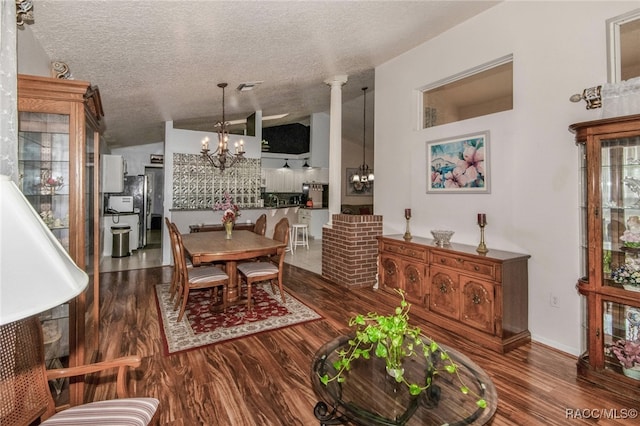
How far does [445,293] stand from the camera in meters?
3.09

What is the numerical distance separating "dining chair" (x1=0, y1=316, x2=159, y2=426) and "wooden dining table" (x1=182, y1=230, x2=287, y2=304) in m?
1.74

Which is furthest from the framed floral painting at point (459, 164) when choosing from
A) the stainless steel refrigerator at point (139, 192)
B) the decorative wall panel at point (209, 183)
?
the stainless steel refrigerator at point (139, 192)

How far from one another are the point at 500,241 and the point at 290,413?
2.52 metres

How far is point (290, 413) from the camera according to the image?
1.86 meters

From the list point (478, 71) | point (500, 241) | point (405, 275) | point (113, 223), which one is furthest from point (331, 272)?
point (113, 223)

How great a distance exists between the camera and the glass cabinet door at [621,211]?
208 centimetres

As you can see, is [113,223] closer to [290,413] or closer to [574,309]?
[290,413]

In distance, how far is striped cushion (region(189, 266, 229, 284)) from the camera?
3.24m

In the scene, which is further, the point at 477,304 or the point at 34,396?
the point at 477,304

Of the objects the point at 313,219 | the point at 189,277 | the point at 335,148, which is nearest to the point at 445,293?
the point at 189,277

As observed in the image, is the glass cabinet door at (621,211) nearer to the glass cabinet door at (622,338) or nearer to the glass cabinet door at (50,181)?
the glass cabinet door at (622,338)

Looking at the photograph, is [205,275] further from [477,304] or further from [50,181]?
[477,304]

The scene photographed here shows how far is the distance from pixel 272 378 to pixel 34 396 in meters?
1.33

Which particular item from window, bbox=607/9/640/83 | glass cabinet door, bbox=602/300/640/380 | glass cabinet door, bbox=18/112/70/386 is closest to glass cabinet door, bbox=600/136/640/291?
glass cabinet door, bbox=602/300/640/380
